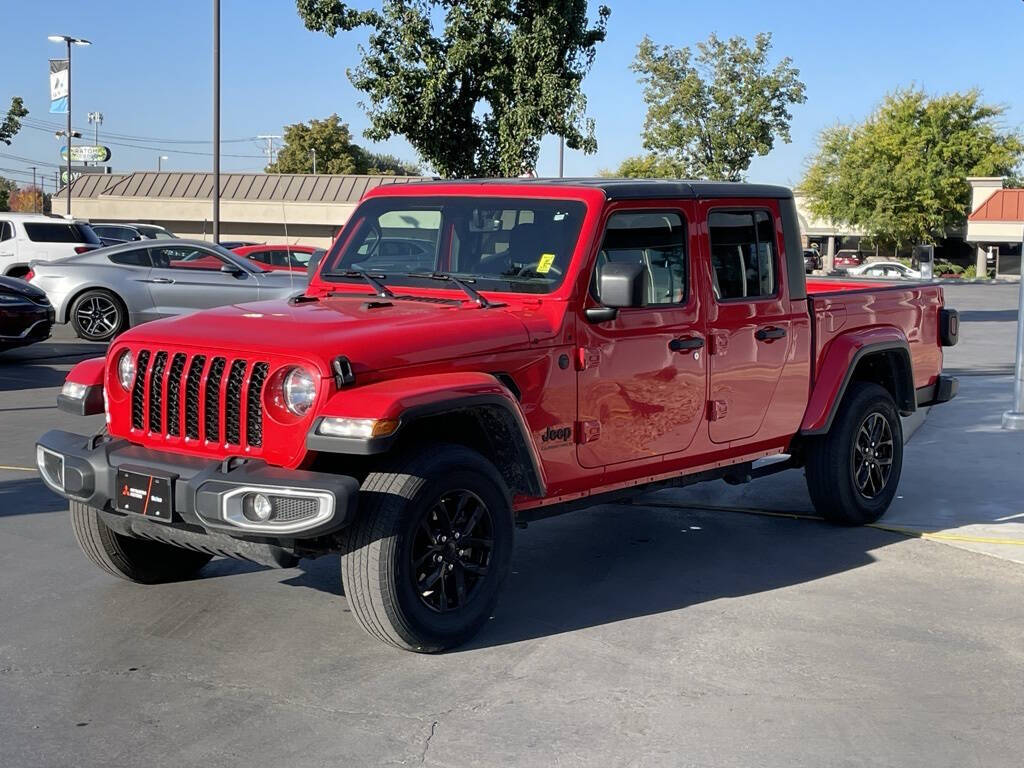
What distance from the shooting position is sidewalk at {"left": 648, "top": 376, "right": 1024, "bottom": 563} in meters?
7.83

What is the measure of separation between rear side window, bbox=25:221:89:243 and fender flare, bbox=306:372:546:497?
19.2m

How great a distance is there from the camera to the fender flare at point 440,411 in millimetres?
4836

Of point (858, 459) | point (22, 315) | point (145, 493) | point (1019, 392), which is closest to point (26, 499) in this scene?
point (145, 493)

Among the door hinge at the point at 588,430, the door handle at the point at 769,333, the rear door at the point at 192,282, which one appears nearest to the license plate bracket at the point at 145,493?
the door hinge at the point at 588,430

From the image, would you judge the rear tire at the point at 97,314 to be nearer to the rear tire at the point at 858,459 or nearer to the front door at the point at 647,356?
the rear tire at the point at 858,459

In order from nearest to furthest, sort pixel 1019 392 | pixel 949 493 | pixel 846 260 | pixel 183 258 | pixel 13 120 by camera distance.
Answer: pixel 949 493, pixel 1019 392, pixel 183 258, pixel 13 120, pixel 846 260

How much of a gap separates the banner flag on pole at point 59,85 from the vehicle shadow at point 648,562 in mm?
47098

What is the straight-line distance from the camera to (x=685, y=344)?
6.38m

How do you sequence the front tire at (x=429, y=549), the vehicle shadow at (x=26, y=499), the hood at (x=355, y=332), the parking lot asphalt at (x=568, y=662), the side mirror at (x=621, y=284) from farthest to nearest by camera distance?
the vehicle shadow at (x=26, y=499)
the side mirror at (x=621, y=284)
the hood at (x=355, y=332)
the front tire at (x=429, y=549)
the parking lot asphalt at (x=568, y=662)

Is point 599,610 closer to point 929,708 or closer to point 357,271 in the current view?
point 929,708

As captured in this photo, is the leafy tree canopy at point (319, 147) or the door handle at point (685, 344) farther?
the leafy tree canopy at point (319, 147)

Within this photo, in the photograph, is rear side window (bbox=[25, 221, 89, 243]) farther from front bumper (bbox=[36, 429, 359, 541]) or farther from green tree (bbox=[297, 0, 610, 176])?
front bumper (bbox=[36, 429, 359, 541])

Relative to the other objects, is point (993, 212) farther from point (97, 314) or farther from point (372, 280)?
point (372, 280)

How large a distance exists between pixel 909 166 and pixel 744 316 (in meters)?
66.6
